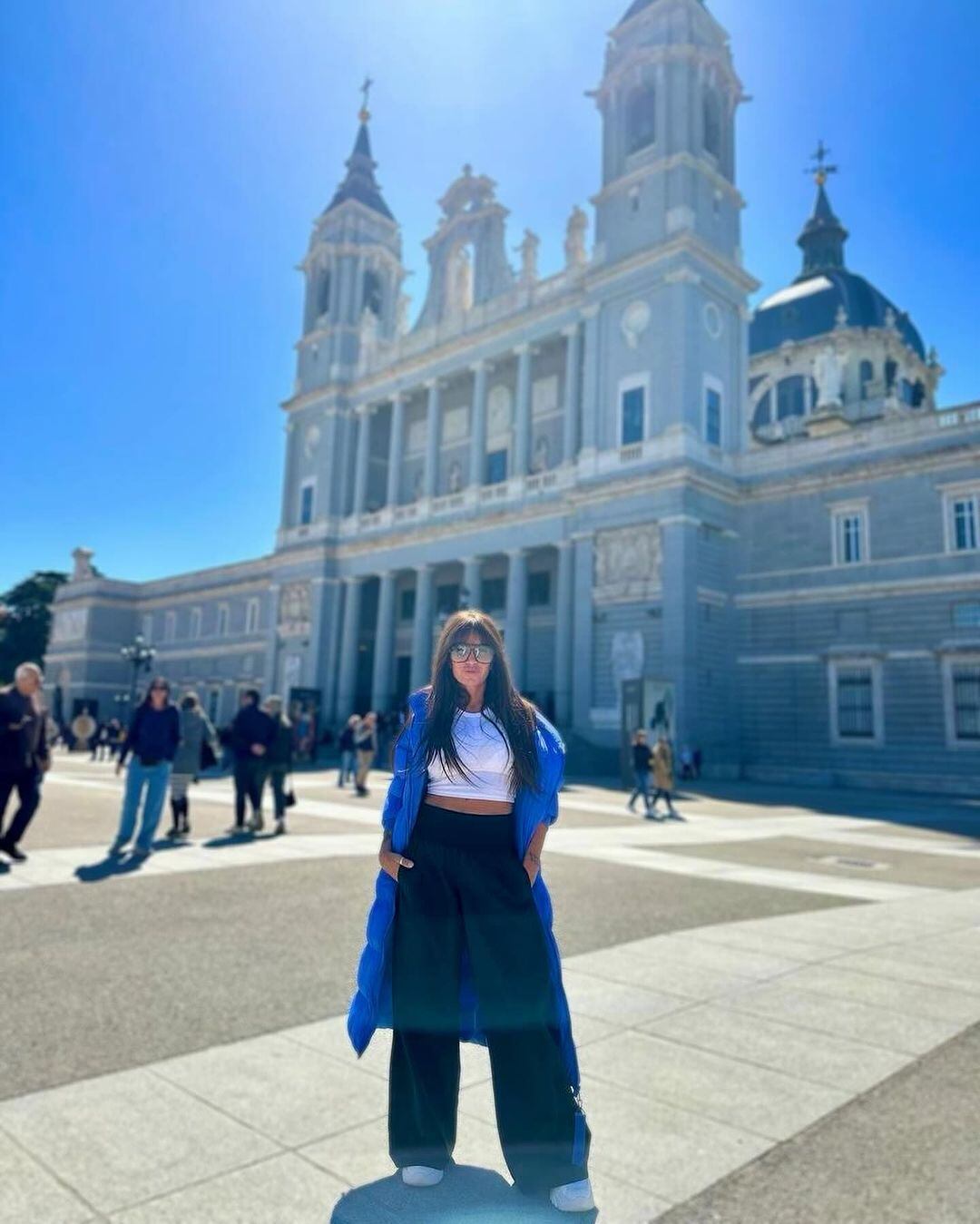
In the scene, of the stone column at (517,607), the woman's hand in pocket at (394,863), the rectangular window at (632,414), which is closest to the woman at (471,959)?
the woman's hand in pocket at (394,863)

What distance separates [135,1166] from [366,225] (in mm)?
53251

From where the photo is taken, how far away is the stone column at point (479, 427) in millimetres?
39562

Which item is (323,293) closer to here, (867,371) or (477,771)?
(867,371)

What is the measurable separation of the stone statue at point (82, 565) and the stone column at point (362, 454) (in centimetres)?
3342

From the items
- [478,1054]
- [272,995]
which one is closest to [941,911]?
[478,1054]

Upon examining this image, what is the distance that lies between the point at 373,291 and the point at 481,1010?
5179 centimetres

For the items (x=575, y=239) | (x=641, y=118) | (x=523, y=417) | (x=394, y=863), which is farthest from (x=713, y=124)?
(x=394, y=863)

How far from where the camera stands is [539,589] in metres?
39.0

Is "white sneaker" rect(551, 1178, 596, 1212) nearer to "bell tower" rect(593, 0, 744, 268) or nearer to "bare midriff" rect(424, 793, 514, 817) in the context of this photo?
"bare midriff" rect(424, 793, 514, 817)

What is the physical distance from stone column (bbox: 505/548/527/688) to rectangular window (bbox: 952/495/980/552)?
1611 cm

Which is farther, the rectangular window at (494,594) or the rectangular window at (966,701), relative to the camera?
the rectangular window at (494,594)

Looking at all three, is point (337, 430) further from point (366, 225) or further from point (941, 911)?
point (941, 911)

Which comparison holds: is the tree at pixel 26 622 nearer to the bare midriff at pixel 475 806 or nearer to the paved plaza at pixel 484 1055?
the paved plaza at pixel 484 1055

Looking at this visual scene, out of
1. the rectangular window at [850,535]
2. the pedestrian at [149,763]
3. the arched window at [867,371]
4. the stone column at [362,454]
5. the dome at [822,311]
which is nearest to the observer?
the pedestrian at [149,763]
